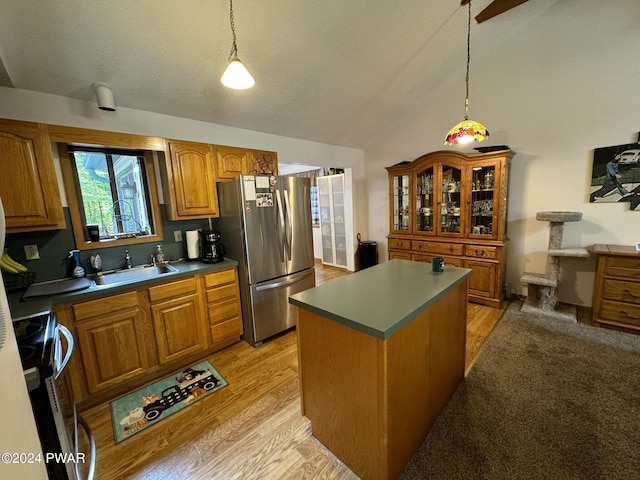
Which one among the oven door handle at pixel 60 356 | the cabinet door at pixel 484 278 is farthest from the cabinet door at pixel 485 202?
the oven door handle at pixel 60 356

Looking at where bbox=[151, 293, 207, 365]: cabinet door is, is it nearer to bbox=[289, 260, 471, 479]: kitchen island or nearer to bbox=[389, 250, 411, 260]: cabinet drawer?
bbox=[289, 260, 471, 479]: kitchen island

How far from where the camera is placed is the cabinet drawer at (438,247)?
140 inches

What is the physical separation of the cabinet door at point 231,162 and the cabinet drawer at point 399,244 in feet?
8.04

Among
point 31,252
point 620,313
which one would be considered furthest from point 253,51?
point 620,313

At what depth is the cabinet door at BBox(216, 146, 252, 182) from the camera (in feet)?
9.00

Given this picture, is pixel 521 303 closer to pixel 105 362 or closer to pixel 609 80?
pixel 609 80

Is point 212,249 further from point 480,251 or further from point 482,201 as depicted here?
point 482,201

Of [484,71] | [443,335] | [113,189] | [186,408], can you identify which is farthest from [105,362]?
[484,71]

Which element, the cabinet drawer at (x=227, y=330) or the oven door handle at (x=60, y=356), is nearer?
the oven door handle at (x=60, y=356)

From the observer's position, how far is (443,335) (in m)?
1.67

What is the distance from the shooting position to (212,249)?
2.65 metres

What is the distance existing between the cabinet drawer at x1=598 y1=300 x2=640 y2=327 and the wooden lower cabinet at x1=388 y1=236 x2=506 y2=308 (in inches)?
35.4

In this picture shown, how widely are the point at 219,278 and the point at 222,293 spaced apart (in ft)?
0.51

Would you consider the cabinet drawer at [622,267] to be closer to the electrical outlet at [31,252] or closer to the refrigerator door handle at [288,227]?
the refrigerator door handle at [288,227]
